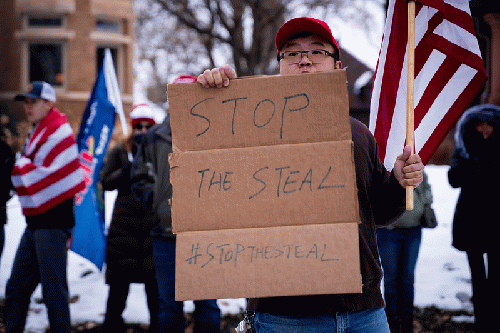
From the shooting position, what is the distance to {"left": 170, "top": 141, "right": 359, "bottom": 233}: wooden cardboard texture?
2012 mm

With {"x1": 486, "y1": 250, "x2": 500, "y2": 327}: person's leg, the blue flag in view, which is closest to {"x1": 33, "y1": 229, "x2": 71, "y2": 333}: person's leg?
the blue flag

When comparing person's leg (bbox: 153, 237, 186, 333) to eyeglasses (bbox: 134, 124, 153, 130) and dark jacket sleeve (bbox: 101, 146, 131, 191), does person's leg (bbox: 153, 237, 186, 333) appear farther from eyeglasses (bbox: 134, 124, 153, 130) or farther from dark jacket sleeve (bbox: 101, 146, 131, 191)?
eyeglasses (bbox: 134, 124, 153, 130)

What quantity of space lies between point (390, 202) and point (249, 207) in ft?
2.21

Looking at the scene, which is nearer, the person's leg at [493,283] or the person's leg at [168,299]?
the person's leg at [168,299]

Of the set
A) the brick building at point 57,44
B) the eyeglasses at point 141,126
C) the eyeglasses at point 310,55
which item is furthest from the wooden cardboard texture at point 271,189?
the brick building at point 57,44

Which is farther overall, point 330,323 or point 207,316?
point 207,316

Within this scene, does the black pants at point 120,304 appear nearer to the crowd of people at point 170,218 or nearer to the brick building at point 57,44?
the crowd of people at point 170,218

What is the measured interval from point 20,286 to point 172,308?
3.86 feet

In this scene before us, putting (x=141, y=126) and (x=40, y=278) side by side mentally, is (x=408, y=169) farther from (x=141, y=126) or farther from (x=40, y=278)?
(x=141, y=126)

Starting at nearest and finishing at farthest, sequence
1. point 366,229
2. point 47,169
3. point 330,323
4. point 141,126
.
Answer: point 330,323 → point 366,229 → point 47,169 → point 141,126

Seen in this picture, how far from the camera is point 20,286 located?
4.41m

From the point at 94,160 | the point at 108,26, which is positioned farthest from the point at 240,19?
the point at 94,160

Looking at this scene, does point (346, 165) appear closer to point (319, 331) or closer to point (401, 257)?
point (319, 331)

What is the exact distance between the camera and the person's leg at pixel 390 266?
5383 mm
